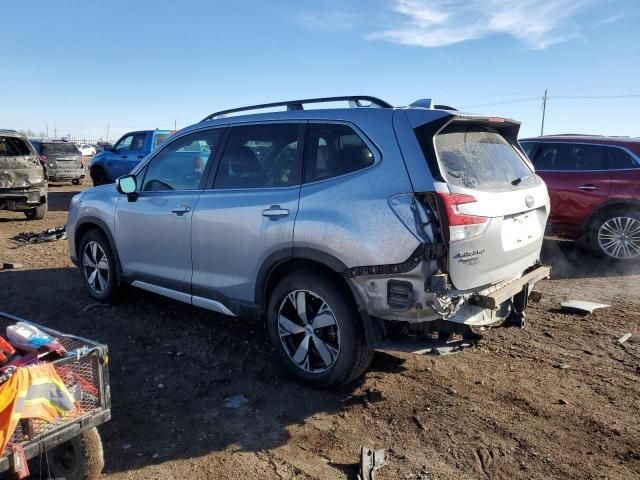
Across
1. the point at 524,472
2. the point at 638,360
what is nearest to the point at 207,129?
the point at 524,472

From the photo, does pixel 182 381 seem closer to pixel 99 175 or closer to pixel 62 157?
pixel 99 175

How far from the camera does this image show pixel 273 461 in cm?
295

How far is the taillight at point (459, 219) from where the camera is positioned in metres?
3.02

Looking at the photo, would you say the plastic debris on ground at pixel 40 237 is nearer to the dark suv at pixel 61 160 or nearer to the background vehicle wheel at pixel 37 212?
the background vehicle wheel at pixel 37 212

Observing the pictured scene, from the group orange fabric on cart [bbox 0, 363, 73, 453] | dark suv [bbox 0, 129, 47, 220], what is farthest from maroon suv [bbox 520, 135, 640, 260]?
dark suv [bbox 0, 129, 47, 220]

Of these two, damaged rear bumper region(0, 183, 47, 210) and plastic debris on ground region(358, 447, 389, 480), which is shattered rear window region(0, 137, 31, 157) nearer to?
damaged rear bumper region(0, 183, 47, 210)

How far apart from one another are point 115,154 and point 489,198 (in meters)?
13.8

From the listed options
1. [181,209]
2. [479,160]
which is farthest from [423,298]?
[181,209]

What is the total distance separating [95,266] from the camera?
5500 mm

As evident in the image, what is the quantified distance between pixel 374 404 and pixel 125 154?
516 inches

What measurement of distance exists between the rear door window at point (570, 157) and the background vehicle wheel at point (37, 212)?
9730mm

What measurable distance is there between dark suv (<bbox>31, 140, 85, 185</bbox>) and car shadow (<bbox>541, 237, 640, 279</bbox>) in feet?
51.9

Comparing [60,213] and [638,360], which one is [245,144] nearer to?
[638,360]

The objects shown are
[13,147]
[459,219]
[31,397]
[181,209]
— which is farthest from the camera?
[13,147]
